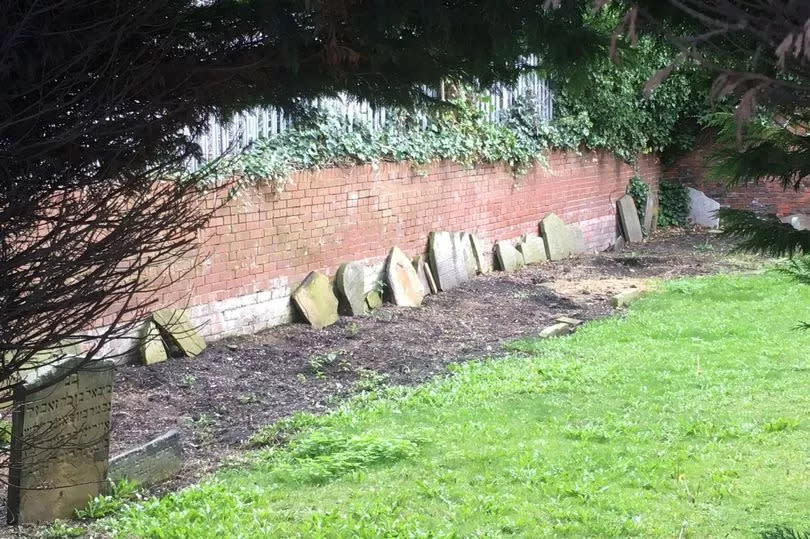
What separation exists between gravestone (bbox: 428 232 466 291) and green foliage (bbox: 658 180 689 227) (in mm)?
9154

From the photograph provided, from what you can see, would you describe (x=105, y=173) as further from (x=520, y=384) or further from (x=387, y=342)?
(x=387, y=342)

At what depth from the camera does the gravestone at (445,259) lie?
13828 millimetres

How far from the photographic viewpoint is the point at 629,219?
20.0m

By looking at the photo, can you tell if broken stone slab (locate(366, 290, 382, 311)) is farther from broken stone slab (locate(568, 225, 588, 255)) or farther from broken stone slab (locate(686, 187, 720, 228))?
broken stone slab (locate(686, 187, 720, 228))

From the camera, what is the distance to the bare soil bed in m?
7.84

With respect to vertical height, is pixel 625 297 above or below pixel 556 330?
above

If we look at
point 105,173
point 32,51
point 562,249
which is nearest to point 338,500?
point 105,173

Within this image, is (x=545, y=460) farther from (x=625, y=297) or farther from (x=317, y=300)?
(x=625, y=297)

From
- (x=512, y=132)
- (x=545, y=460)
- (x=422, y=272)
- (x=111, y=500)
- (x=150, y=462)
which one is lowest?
(x=545, y=460)

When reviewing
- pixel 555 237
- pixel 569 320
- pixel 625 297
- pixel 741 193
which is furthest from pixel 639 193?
pixel 569 320

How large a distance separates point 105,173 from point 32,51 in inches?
21.5

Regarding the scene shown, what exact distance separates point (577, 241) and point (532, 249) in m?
1.74

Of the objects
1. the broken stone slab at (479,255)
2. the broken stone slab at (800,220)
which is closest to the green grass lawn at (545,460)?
the broken stone slab at (479,255)

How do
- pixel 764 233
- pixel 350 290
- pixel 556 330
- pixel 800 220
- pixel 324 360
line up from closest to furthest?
pixel 764 233, pixel 324 360, pixel 556 330, pixel 350 290, pixel 800 220
